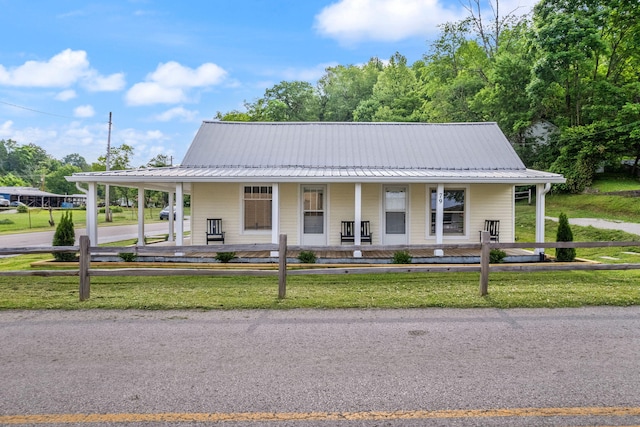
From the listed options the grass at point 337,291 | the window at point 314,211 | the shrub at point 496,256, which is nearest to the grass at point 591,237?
the grass at point 337,291

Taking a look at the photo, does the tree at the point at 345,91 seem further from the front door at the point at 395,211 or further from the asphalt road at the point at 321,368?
the asphalt road at the point at 321,368

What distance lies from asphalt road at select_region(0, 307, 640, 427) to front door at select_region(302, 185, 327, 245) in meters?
7.01

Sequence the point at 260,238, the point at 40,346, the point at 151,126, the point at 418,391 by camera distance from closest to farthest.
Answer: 1. the point at 418,391
2. the point at 40,346
3. the point at 260,238
4. the point at 151,126

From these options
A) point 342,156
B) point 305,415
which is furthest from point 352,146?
point 305,415

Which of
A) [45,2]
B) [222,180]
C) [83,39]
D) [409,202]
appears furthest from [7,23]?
[409,202]

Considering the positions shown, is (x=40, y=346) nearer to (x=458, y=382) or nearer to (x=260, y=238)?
(x=458, y=382)

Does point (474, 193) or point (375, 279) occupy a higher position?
point (474, 193)

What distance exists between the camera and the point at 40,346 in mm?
4641

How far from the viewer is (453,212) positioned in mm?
13086

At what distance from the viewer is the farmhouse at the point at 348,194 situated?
467 inches

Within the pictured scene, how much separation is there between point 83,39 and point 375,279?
106 feet

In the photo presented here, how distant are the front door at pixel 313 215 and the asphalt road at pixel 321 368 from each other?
276 inches

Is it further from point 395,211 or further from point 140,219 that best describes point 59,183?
point 395,211

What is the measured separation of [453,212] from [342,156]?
159 inches
